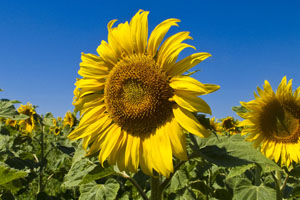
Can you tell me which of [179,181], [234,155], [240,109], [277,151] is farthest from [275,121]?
[234,155]

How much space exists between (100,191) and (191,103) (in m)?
1.60

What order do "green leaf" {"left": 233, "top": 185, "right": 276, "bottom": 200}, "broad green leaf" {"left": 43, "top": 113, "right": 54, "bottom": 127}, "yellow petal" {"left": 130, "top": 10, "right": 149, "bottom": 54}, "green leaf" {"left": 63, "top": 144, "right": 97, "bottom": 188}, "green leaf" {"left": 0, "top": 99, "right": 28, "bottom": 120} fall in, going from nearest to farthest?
"yellow petal" {"left": 130, "top": 10, "right": 149, "bottom": 54} < "green leaf" {"left": 63, "top": 144, "right": 97, "bottom": 188} < "green leaf" {"left": 233, "top": 185, "right": 276, "bottom": 200} < "green leaf" {"left": 0, "top": 99, "right": 28, "bottom": 120} < "broad green leaf" {"left": 43, "top": 113, "right": 54, "bottom": 127}

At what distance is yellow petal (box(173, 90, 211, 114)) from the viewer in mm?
1811

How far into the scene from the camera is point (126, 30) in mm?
2113

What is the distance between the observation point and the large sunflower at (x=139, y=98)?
1902mm

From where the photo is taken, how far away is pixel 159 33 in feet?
6.51

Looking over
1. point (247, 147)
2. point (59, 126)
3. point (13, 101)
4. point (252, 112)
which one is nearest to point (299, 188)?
point (252, 112)

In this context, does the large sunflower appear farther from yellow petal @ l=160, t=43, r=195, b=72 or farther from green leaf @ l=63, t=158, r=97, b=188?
green leaf @ l=63, t=158, r=97, b=188

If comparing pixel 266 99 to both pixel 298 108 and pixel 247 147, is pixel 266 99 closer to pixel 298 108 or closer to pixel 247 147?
pixel 298 108

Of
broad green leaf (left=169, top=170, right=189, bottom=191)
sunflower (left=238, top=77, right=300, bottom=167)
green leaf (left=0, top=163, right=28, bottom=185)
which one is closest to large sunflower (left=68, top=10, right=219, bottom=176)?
green leaf (left=0, top=163, right=28, bottom=185)

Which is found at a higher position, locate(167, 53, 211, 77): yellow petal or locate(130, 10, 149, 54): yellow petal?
locate(130, 10, 149, 54): yellow petal

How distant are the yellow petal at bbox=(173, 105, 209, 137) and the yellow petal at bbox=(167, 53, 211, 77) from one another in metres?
0.22

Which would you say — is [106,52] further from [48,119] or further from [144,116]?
[48,119]

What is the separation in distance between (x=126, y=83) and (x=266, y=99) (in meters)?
2.65
